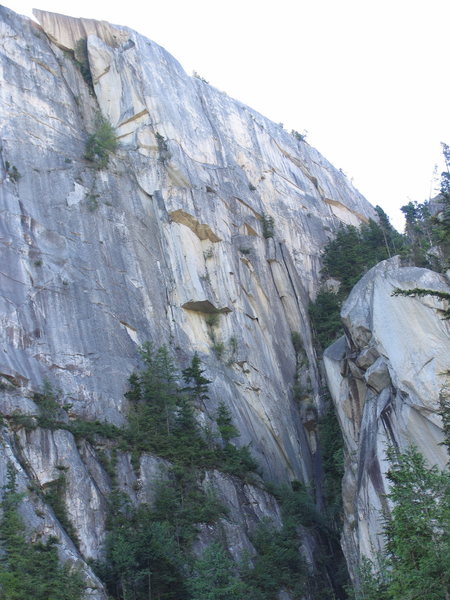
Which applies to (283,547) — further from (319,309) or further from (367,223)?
(367,223)

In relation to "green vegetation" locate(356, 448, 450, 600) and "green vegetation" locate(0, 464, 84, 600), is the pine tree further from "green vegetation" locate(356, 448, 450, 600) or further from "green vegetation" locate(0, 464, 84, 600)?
"green vegetation" locate(356, 448, 450, 600)

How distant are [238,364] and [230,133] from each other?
82.9ft

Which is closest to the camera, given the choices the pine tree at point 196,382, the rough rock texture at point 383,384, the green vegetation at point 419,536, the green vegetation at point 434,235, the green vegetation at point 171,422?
the green vegetation at point 419,536

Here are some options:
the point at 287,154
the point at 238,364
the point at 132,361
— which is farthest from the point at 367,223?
the point at 132,361

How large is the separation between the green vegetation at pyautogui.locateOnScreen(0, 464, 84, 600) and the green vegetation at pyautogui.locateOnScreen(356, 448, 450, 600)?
38.0 feet

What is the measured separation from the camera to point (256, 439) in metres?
45.0

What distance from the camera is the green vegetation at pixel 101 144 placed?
5125cm

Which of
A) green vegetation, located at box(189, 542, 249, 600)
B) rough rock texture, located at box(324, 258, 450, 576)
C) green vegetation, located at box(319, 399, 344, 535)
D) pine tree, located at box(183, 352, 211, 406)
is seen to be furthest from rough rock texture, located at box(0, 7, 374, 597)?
rough rock texture, located at box(324, 258, 450, 576)

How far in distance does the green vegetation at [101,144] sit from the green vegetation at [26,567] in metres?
26.5

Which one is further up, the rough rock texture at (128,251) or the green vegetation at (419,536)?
the rough rock texture at (128,251)

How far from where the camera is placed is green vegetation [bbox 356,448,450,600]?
731 inches

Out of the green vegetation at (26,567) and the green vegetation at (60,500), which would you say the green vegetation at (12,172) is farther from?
the green vegetation at (26,567)

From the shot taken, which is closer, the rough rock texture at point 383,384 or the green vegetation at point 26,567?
the green vegetation at point 26,567

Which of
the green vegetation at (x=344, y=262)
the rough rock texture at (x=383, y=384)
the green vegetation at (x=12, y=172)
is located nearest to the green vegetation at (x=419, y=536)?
the rough rock texture at (x=383, y=384)
